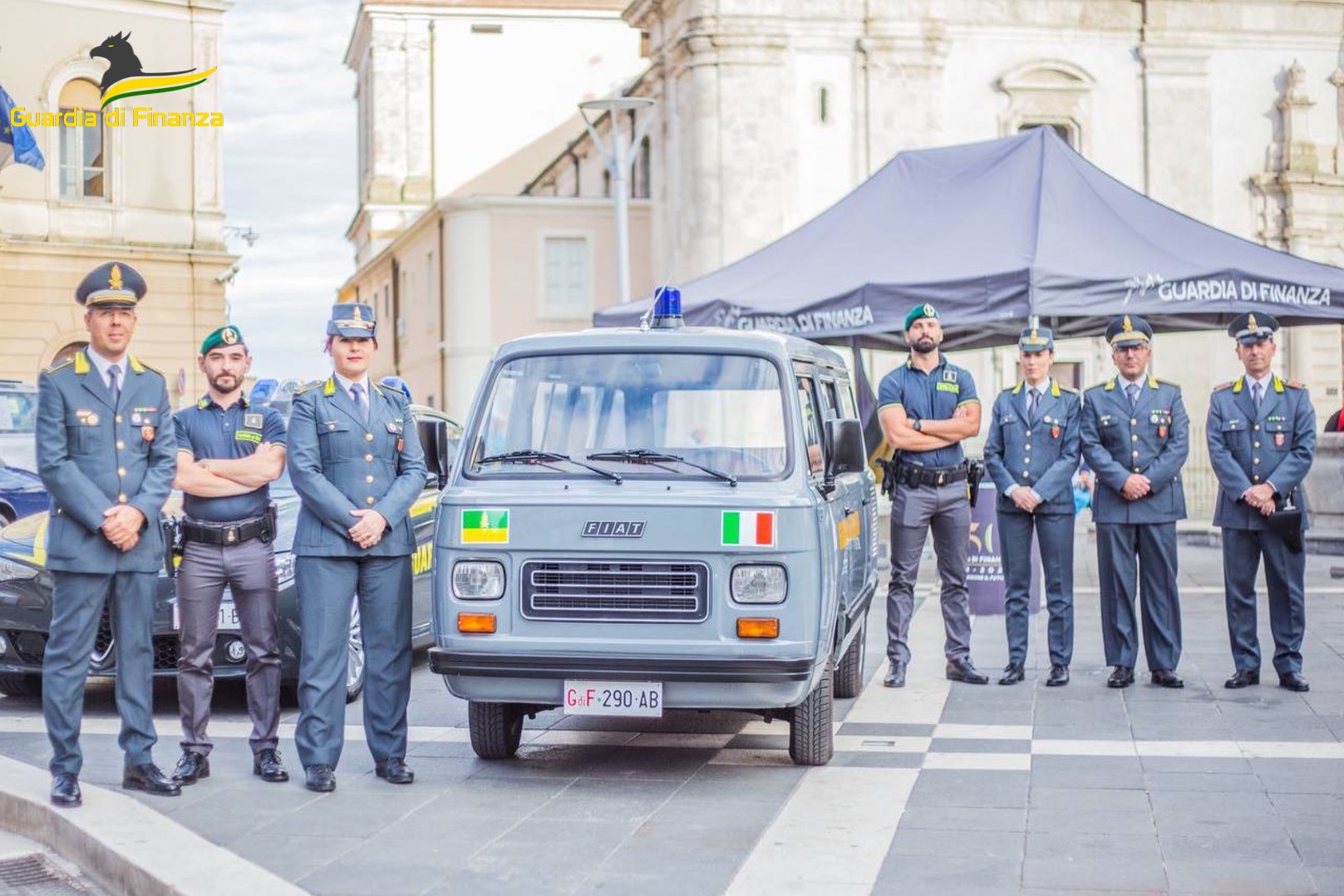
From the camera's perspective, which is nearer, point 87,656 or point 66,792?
point 66,792

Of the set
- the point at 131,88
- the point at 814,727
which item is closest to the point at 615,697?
the point at 814,727

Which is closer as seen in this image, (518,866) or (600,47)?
Result: (518,866)

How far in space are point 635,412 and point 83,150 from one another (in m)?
31.1

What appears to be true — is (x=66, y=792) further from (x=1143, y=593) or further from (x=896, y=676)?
(x=1143, y=593)

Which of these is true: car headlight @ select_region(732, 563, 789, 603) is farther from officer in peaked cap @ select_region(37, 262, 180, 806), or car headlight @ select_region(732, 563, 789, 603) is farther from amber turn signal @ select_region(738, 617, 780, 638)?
officer in peaked cap @ select_region(37, 262, 180, 806)

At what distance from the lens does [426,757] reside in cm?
913

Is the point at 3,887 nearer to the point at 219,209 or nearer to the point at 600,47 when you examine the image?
the point at 219,209

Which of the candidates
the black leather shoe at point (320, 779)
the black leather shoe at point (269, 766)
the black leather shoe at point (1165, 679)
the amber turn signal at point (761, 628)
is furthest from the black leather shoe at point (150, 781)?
the black leather shoe at point (1165, 679)

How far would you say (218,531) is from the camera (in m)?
8.25

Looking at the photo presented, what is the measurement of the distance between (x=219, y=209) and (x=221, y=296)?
1968 mm

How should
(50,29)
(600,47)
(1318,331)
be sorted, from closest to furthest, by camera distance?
(50,29), (1318,331), (600,47)

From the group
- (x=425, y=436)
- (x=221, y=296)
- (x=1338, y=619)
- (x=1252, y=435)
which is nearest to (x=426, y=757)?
(x=425, y=436)

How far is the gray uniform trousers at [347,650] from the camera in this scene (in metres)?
8.23

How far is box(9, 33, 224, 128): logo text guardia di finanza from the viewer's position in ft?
120
